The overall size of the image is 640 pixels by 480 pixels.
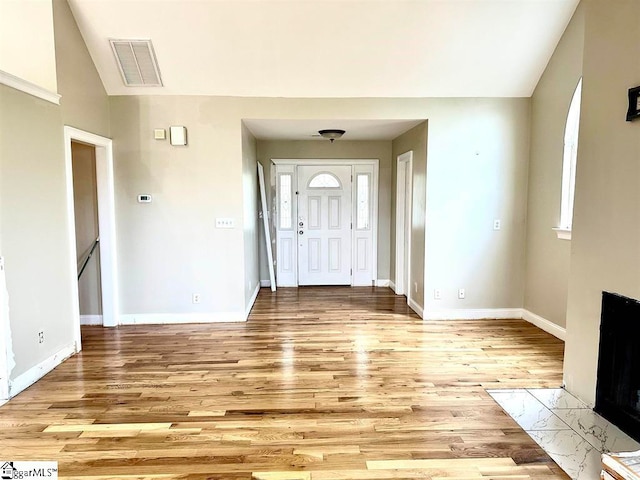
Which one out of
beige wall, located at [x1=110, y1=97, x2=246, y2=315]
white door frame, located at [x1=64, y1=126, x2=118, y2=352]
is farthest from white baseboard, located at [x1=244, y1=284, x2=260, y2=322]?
white door frame, located at [x1=64, y1=126, x2=118, y2=352]

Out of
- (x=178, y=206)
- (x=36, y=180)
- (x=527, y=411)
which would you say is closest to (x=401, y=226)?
(x=178, y=206)

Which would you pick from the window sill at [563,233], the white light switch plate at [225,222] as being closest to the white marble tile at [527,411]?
the window sill at [563,233]

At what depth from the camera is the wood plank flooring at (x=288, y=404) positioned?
2188 mm

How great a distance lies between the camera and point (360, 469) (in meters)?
2.13

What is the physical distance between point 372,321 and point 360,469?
2.71 m

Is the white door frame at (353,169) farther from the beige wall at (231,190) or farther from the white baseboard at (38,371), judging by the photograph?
the white baseboard at (38,371)

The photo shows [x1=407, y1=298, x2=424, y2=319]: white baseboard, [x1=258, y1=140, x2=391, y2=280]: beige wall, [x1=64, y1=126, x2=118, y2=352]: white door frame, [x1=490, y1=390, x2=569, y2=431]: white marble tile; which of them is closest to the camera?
[x1=490, y1=390, x2=569, y2=431]: white marble tile

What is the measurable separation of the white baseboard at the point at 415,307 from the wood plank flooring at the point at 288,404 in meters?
0.32

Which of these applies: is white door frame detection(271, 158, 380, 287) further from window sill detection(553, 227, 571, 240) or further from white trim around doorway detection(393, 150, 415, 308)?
window sill detection(553, 227, 571, 240)

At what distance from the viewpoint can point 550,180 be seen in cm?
432

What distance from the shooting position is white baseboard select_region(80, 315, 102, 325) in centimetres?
473

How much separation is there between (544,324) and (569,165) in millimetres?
1707

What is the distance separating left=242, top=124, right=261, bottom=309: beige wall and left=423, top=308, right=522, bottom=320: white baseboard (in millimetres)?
2344

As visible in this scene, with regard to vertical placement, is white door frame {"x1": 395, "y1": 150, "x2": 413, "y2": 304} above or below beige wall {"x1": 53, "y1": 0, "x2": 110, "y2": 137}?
below
